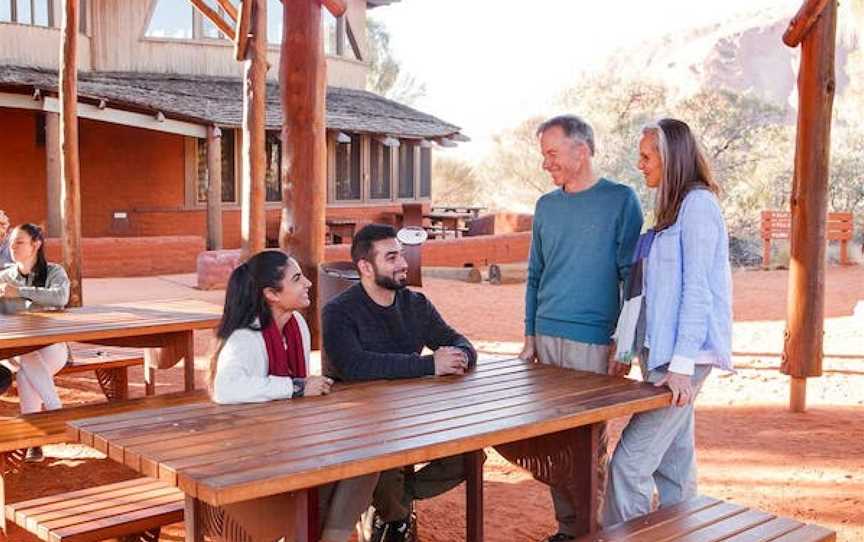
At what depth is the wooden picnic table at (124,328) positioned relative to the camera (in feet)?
18.1

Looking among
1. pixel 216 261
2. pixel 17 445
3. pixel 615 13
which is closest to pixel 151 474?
pixel 17 445

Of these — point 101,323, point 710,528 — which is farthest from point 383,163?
point 710,528

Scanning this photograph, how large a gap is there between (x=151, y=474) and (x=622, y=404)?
→ 5.51 feet

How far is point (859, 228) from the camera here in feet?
78.9

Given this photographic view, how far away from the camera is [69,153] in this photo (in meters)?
11.8

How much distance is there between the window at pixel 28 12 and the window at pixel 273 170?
4937 mm

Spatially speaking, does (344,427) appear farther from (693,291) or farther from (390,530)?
(693,291)

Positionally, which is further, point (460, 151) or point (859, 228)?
point (460, 151)

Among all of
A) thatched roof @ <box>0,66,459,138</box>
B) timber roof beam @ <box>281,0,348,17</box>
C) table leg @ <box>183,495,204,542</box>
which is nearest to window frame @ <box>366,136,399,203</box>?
thatched roof @ <box>0,66,459,138</box>

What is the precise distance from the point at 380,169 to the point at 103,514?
70.3ft

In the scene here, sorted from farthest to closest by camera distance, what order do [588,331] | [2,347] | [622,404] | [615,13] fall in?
[615,13] → [2,347] → [588,331] → [622,404]

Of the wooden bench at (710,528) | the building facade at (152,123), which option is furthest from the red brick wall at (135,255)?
the wooden bench at (710,528)

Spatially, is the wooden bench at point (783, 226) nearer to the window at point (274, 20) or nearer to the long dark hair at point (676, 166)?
the window at point (274, 20)

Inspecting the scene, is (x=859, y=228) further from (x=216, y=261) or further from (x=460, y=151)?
(x=460, y=151)
